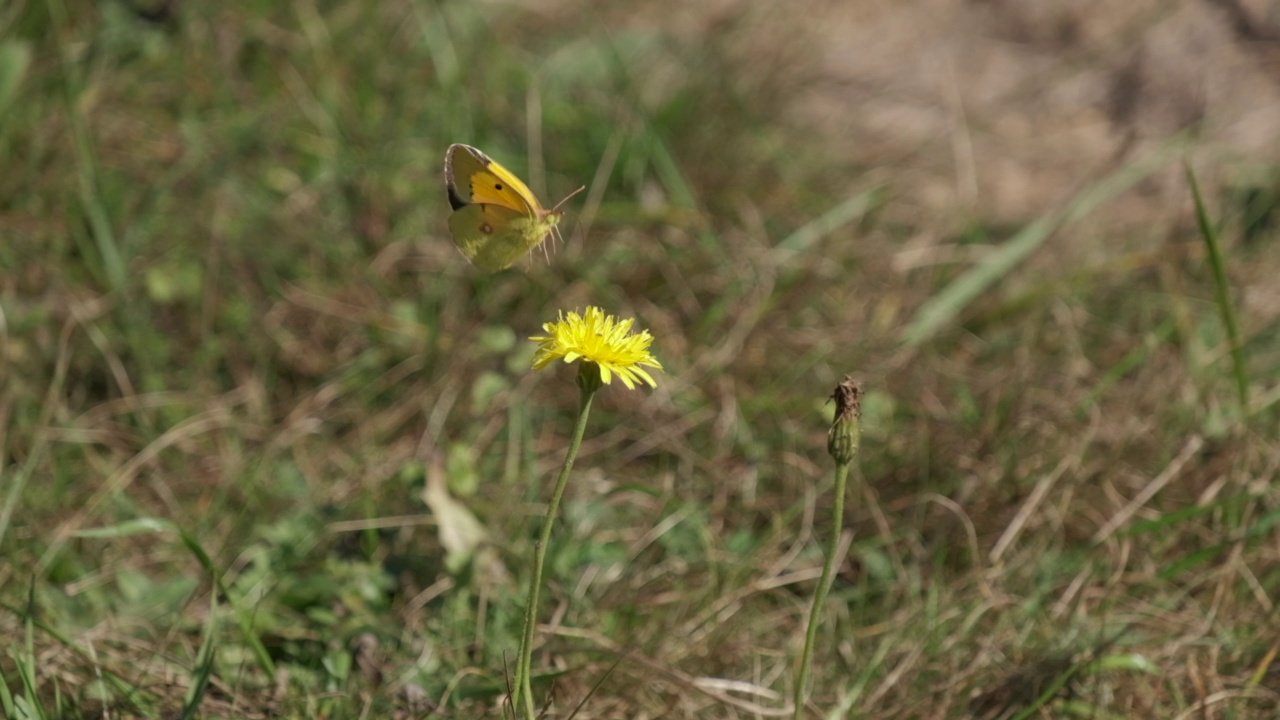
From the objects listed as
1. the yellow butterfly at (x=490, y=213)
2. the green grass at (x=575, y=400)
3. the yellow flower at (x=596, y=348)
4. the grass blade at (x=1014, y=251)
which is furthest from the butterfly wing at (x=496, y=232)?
the grass blade at (x=1014, y=251)

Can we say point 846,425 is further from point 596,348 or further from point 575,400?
point 575,400

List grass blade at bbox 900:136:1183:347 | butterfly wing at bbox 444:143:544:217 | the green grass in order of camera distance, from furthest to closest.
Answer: grass blade at bbox 900:136:1183:347 → the green grass → butterfly wing at bbox 444:143:544:217

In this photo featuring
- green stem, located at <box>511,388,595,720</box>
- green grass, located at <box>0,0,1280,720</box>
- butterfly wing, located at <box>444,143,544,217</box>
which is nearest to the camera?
green stem, located at <box>511,388,595,720</box>

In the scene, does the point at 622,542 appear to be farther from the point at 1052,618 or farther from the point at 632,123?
the point at 632,123

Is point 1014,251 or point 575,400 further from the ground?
point 1014,251

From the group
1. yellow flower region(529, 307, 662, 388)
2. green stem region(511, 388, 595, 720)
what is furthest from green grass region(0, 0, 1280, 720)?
yellow flower region(529, 307, 662, 388)

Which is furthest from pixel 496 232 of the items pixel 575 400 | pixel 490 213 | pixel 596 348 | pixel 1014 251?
pixel 1014 251

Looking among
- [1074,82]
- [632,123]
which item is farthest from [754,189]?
[1074,82]

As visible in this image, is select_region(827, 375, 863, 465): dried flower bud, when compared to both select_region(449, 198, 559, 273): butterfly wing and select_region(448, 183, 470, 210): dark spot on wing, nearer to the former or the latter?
select_region(449, 198, 559, 273): butterfly wing
